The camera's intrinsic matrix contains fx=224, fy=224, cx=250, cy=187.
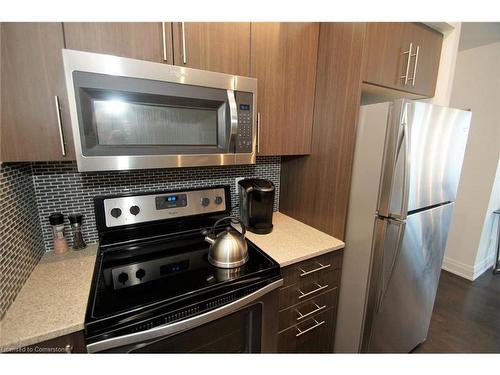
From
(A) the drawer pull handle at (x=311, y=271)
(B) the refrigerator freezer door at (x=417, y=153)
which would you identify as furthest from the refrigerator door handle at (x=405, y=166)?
(A) the drawer pull handle at (x=311, y=271)

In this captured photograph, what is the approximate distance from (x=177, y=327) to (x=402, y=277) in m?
1.17

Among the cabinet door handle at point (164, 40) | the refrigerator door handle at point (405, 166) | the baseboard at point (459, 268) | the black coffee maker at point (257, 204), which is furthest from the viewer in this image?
the baseboard at point (459, 268)

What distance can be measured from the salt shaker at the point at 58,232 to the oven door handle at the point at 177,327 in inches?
23.0

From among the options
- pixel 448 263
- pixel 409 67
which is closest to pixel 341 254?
pixel 409 67

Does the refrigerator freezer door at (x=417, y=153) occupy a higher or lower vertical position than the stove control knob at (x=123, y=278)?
higher

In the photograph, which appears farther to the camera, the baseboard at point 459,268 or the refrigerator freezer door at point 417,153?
the baseboard at point 459,268

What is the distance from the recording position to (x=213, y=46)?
98 cm

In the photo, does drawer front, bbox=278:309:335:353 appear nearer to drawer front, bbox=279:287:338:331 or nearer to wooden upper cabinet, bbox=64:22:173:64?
drawer front, bbox=279:287:338:331

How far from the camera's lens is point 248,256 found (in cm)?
105

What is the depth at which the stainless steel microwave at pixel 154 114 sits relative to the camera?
30.4 inches

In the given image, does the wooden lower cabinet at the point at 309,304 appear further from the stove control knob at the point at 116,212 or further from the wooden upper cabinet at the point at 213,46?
the wooden upper cabinet at the point at 213,46

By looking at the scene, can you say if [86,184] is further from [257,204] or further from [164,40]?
[257,204]

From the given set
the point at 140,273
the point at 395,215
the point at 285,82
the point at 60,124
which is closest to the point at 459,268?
the point at 395,215

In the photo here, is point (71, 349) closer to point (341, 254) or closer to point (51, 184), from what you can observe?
point (51, 184)
